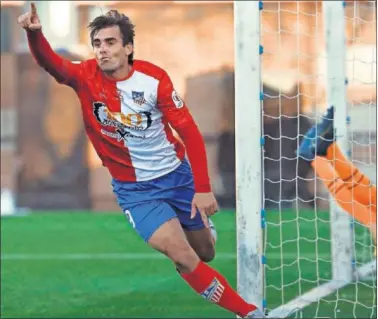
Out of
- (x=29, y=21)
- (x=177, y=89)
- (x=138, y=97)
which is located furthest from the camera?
(x=177, y=89)

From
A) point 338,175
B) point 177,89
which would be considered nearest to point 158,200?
point 338,175

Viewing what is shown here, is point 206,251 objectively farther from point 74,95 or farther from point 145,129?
point 74,95

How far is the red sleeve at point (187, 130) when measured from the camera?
188 inches

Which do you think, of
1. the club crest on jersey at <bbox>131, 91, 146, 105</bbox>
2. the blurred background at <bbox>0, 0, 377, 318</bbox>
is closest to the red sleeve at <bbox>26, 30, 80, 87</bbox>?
the club crest on jersey at <bbox>131, 91, 146, 105</bbox>

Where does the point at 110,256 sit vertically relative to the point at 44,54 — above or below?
below

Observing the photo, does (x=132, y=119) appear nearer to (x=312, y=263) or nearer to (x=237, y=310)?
(x=237, y=310)

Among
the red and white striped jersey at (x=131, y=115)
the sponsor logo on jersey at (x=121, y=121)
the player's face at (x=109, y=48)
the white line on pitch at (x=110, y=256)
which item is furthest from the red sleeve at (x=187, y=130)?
the white line on pitch at (x=110, y=256)

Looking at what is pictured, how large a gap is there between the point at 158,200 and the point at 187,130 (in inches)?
18.6

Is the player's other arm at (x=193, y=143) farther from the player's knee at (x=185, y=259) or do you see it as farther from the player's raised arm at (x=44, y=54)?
the player's raised arm at (x=44, y=54)

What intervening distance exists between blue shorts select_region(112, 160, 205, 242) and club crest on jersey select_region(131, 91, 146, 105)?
0.43m

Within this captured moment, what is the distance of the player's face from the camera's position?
4879mm

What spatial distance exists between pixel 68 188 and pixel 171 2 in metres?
3.00

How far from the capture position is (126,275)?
7855 mm

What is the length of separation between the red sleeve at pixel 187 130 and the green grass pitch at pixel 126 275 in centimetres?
152
